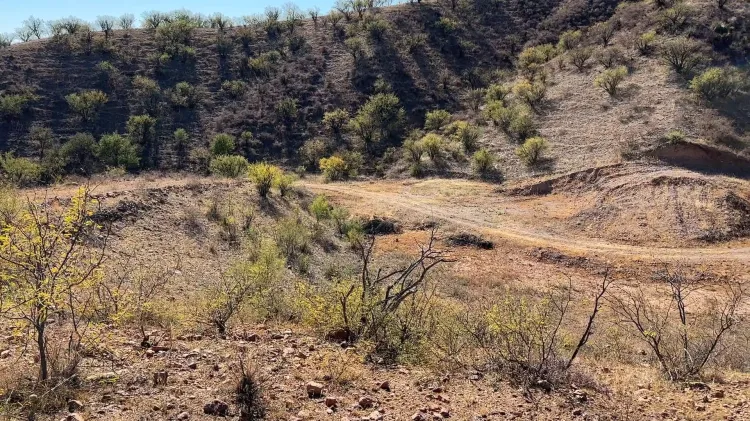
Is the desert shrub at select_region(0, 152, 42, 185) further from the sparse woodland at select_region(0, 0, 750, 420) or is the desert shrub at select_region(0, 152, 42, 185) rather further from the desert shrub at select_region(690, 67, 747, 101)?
the desert shrub at select_region(690, 67, 747, 101)

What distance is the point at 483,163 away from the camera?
122 feet

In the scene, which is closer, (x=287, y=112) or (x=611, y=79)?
(x=611, y=79)

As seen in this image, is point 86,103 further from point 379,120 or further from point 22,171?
point 379,120

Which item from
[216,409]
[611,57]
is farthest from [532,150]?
[216,409]

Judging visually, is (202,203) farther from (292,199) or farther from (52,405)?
(52,405)

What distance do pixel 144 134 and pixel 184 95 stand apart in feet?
26.3

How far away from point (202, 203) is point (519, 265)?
49.8ft

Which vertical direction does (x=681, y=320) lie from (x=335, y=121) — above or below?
below

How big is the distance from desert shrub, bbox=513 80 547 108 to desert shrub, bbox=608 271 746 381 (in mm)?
25241

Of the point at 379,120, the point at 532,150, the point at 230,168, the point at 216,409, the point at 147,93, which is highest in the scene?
the point at 147,93

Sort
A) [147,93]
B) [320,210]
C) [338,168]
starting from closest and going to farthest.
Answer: [320,210], [338,168], [147,93]

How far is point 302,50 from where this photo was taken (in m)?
59.7

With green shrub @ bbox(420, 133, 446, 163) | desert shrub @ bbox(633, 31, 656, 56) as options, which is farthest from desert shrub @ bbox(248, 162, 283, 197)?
desert shrub @ bbox(633, 31, 656, 56)

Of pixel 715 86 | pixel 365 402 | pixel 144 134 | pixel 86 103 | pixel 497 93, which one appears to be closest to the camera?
pixel 365 402
